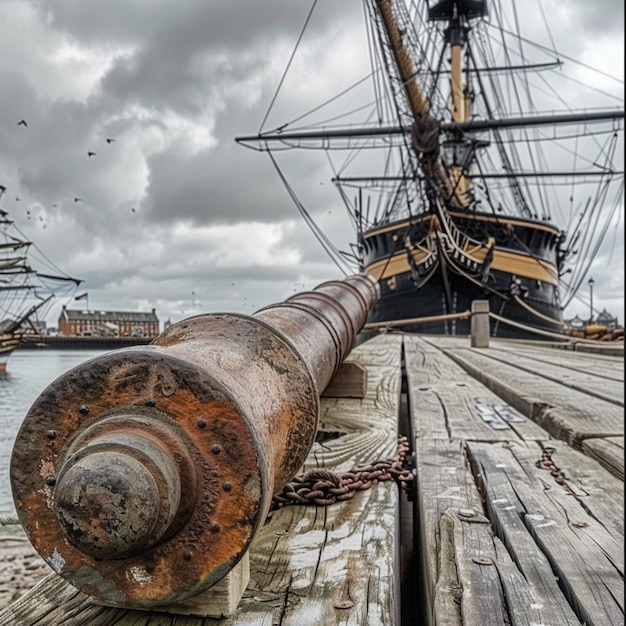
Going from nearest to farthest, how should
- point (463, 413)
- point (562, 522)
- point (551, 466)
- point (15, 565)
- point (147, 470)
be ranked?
point (147, 470) < point (562, 522) < point (551, 466) < point (463, 413) < point (15, 565)

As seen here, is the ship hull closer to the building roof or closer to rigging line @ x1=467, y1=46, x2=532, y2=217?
rigging line @ x1=467, y1=46, x2=532, y2=217

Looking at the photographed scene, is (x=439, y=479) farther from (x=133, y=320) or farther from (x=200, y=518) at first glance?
(x=133, y=320)

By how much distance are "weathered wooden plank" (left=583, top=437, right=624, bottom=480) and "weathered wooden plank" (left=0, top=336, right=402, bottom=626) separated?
0.64 m

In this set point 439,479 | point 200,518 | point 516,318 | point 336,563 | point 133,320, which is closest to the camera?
point 200,518

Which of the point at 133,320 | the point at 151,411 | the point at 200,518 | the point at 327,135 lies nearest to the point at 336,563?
the point at 200,518

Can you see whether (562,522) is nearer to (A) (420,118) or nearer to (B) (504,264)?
(A) (420,118)

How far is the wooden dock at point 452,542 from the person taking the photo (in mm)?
1105

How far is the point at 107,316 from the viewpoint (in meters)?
88.2

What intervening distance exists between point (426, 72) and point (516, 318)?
7400 mm

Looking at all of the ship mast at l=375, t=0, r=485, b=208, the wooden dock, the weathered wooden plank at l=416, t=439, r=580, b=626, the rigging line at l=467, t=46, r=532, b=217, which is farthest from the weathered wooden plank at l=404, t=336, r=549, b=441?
the rigging line at l=467, t=46, r=532, b=217

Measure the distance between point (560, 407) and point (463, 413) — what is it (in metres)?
0.39

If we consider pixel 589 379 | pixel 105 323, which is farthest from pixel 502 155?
pixel 105 323

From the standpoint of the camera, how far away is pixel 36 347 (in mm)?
64312

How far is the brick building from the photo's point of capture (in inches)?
3211
